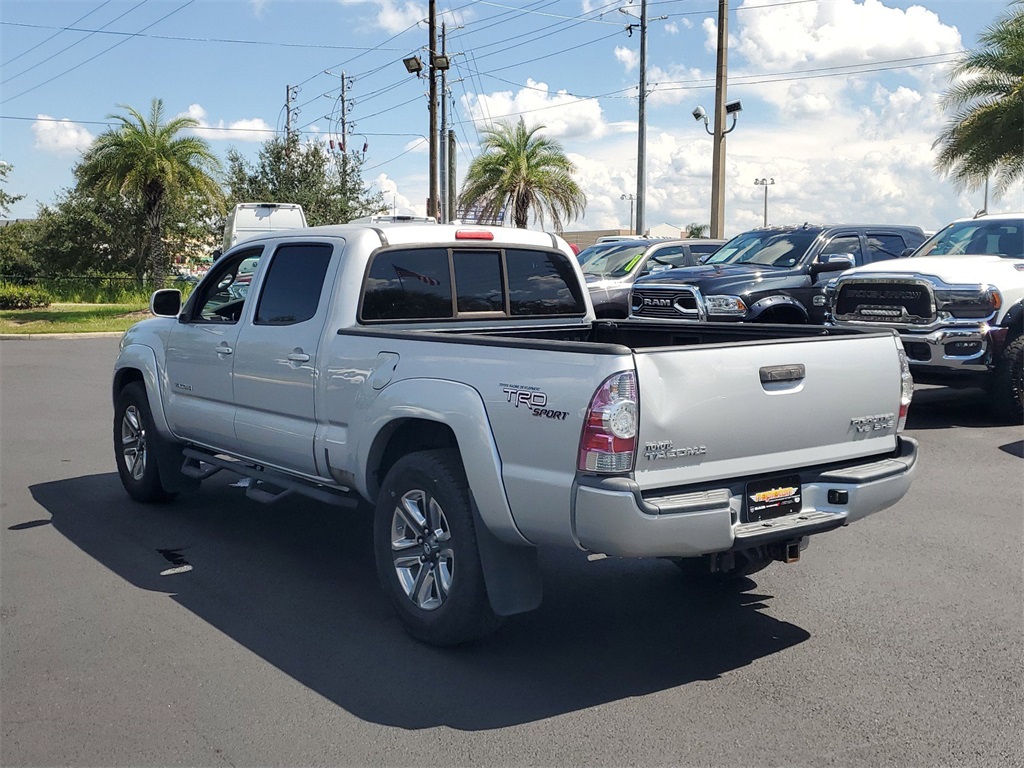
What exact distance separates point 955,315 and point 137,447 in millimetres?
7926

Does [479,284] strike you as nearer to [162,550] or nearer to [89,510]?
[162,550]

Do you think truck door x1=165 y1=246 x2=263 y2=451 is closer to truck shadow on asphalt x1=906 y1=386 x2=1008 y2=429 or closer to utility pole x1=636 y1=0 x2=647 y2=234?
truck shadow on asphalt x1=906 y1=386 x2=1008 y2=429

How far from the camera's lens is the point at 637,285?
43.1 feet

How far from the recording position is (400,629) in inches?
201

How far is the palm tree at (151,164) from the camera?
98.7 ft

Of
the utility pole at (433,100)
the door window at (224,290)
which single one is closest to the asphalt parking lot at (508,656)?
the door window at (224,290)

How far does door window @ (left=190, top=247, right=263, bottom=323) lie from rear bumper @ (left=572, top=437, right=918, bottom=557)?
340cm

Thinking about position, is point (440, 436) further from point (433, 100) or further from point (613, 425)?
point (433, 100)

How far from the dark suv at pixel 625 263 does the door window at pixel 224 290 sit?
942 cm

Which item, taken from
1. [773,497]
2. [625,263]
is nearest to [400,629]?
[773,497]

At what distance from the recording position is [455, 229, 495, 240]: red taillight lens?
245 inches

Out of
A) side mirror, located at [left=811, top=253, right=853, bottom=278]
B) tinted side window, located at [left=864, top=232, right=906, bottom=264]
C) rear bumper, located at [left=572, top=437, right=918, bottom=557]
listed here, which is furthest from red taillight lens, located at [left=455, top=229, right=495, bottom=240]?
tinted side window, located at [left=864, top=232, right=906, bottom=264]

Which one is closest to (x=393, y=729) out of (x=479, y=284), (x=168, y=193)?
(x=479, y=284)

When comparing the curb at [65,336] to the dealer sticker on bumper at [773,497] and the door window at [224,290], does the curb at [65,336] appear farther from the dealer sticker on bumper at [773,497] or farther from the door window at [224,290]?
the dealer sticker on bumper at [773,497]
